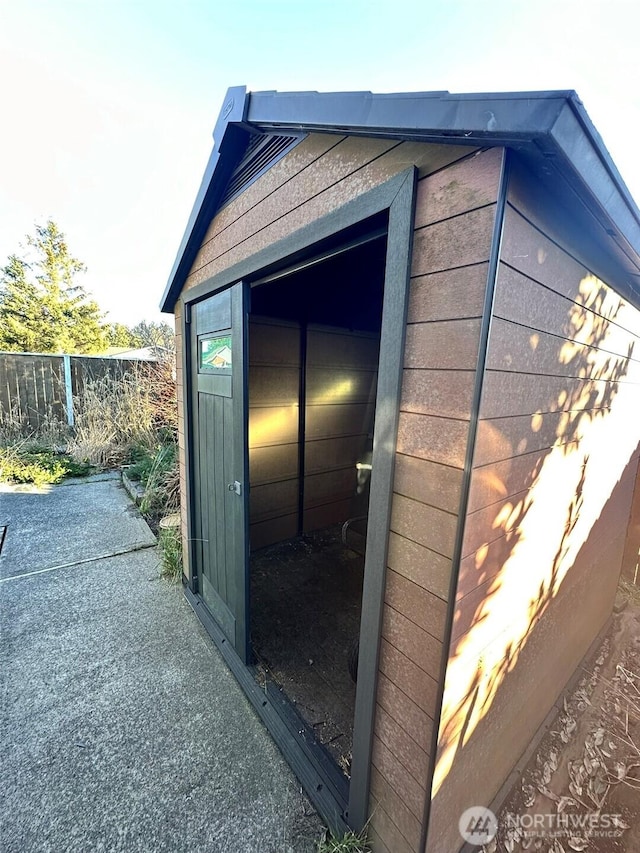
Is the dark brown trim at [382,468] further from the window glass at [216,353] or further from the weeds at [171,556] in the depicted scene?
→ the weeds at [171,556]

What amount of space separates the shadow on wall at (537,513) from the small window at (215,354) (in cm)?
146

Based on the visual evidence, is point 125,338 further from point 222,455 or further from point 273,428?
point 222,455

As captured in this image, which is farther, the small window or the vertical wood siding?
the small window

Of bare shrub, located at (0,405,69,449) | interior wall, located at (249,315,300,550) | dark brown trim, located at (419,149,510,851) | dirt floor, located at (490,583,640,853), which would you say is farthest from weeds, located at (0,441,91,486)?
dirt floor, located at (490,583,640,853)

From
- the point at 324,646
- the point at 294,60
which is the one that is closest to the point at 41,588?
the point at 324,646

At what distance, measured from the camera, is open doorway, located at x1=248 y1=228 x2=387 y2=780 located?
1.98 m

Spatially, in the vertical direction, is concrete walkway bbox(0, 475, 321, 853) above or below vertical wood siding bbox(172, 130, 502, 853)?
below

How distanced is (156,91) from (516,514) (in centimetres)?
463

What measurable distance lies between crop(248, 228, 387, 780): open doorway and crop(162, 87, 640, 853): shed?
0.13 feet

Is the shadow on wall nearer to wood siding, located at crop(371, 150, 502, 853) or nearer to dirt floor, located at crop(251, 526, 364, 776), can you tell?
wood siding, located at crop(371, 150, 502, 853)

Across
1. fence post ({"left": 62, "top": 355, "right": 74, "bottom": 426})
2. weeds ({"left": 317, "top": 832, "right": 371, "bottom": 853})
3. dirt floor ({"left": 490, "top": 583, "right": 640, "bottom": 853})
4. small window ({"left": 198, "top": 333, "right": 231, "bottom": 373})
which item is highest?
small window ({"left": 198, "top": 333, "right": 231, "bottom": 373})

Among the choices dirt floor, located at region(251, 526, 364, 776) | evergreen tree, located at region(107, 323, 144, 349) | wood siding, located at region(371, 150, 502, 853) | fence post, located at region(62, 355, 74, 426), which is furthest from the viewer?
evergreen tree, located at region(107, 323, 144, 349)

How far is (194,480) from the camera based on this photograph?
2488mm

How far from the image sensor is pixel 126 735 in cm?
160
